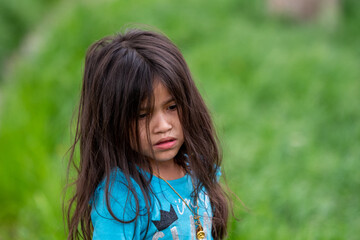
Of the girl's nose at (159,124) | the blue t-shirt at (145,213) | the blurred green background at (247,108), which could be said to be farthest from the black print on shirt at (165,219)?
the blurred green background at (247,108)

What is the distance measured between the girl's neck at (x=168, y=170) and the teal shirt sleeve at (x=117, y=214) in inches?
4.8

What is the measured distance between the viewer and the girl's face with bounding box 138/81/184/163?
1.27 meters

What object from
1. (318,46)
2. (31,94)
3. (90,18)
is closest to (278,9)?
(318,46)

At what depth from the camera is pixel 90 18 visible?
17.2ft

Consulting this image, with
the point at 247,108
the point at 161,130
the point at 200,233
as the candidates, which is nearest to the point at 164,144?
the point at 161,130

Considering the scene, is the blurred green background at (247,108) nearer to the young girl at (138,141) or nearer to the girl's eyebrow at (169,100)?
the young girl at (138,141)

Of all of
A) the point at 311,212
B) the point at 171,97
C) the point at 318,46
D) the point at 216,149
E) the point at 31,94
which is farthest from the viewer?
the point at 318,46

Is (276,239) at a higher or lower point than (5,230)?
lower

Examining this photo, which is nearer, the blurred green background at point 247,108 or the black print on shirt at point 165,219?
the black print on shirt at point 165,219

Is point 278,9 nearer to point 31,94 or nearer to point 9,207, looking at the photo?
point 31,94

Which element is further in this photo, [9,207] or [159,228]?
[9,207]

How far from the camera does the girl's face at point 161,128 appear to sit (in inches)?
50.0

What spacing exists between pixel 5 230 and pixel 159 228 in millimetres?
1660

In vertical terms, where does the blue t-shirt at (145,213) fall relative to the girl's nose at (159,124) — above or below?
below
